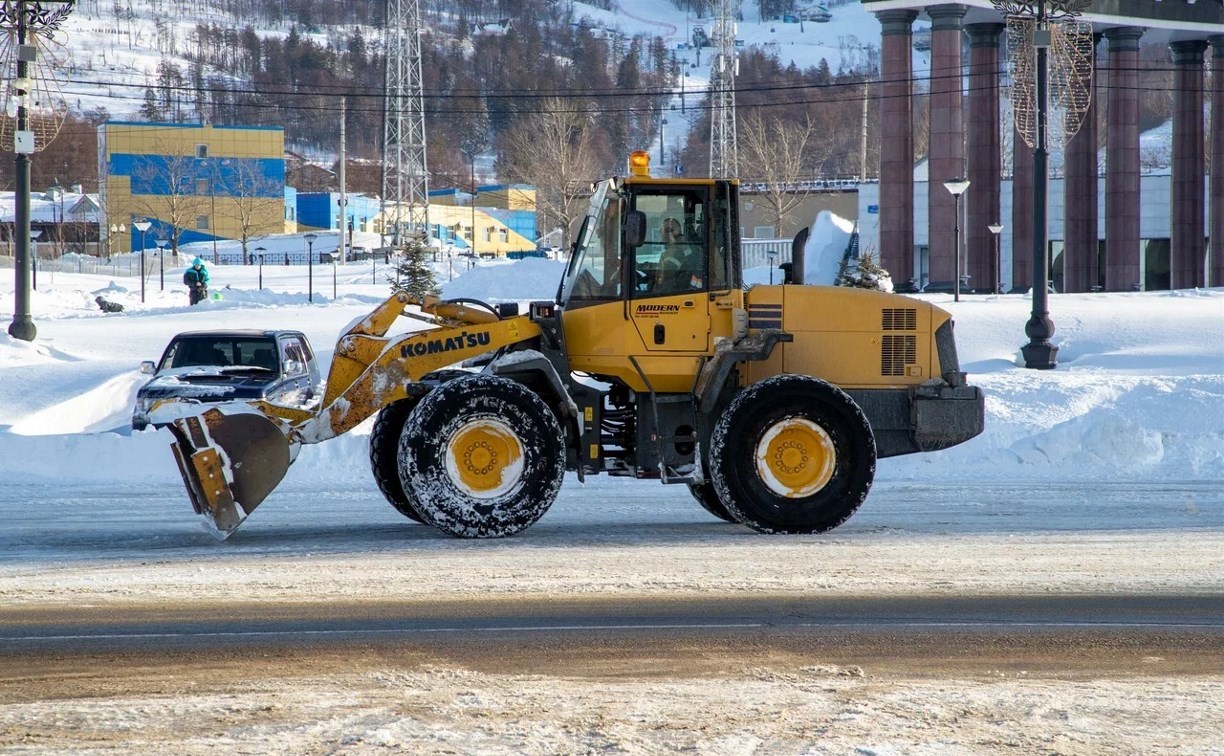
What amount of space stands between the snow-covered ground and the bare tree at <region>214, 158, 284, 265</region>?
81.5 meters

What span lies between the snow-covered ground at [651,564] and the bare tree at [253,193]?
81510 millimetres

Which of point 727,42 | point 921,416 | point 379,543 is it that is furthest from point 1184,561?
point 727,42

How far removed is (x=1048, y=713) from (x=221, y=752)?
3281 millimetres

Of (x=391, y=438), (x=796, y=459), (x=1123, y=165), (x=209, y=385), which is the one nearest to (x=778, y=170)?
(x=1123, y=165)

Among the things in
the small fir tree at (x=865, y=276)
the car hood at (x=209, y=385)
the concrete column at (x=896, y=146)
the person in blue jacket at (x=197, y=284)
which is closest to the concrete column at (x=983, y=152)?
the concrete column at (x=896, y=146)

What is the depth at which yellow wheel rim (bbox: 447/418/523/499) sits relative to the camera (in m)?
10.2

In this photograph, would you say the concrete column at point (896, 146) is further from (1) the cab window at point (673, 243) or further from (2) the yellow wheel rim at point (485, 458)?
(2) the yellow wheel rim at point (485, 458)

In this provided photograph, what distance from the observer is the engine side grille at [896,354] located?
11117 millimetres

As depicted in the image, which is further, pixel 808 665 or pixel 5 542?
pixel 5 542

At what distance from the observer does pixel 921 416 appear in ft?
36.2

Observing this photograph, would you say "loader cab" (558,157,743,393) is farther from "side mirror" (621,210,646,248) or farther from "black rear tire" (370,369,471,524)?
"black rear tire" (370,369,471,524)

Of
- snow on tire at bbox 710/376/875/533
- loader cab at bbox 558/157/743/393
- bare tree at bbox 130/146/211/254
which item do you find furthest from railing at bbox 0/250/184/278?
snow on tire at bbox 710/376/875/533

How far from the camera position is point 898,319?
11.1 m

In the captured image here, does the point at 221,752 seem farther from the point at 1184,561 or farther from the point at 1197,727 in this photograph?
the point at 1184,561
